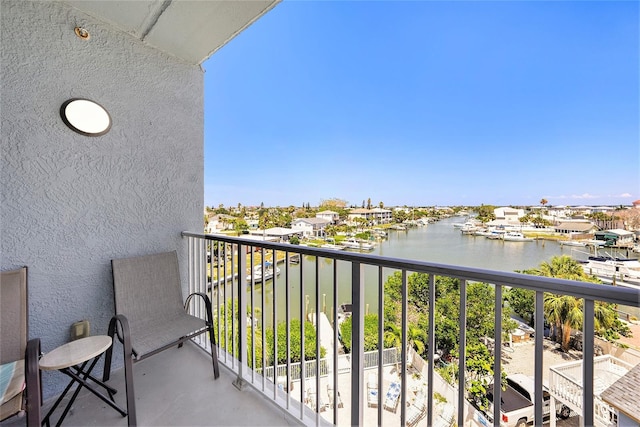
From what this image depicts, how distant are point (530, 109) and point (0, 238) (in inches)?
438

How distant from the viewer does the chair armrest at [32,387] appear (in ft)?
3.80

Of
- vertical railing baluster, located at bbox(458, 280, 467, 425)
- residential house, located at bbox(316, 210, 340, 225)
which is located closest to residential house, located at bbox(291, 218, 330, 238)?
residential house, located at bbox(316, 210, 340, 225)

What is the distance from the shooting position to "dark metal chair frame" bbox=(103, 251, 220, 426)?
1.54 metres

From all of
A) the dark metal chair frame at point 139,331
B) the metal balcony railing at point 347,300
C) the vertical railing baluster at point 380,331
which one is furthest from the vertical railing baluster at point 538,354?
the dark metal chair frame at point 139,331

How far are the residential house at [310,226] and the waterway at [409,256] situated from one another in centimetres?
89

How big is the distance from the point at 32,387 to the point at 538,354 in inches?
86.4

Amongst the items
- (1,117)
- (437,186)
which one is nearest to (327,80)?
(437,186)

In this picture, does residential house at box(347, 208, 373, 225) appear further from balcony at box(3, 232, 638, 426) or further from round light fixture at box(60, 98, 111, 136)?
round light fixture at box(60, 98, 111, 136)

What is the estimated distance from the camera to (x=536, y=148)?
7707 mm

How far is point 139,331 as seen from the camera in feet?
6.23

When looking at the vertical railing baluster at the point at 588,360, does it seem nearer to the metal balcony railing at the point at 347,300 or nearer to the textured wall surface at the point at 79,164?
the metal balcony railing at the point at 347,300

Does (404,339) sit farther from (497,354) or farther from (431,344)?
(497,354)

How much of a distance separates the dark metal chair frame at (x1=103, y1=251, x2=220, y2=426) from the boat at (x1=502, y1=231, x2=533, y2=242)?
169 inches

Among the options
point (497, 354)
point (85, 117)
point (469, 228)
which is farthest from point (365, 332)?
point (469, 228)
